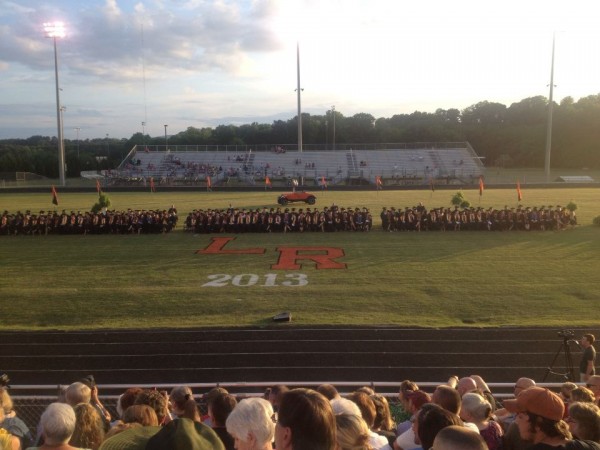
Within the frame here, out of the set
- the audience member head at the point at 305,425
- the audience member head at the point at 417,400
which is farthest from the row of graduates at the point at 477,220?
the audience member head at the point at 305,425

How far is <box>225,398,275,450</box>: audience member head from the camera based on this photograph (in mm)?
2983

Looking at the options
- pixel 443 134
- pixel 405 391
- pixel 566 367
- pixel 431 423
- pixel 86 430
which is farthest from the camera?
pixel 443 134

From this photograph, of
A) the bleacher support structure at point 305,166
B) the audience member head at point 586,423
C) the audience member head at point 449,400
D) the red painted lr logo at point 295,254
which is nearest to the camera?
the audience member head at point 586,423

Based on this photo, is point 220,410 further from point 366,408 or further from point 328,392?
point 366,408

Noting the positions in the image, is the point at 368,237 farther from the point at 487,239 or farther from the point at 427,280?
the point at 427,280

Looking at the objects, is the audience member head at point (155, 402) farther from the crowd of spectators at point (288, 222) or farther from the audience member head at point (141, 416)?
the crowd of spectators at point (288, 222)

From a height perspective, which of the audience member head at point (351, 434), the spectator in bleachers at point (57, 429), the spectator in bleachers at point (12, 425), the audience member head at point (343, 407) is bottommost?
the spectator in bleachers at point (12, 425)

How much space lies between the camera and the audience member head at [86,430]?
13.2ft

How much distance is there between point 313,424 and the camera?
2.74m

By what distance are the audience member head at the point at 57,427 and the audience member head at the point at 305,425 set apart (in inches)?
67.0

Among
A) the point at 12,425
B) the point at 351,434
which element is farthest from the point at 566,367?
the point at 12,425

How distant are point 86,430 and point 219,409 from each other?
97 cm

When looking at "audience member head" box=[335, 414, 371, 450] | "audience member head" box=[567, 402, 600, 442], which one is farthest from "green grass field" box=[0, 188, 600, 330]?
"audience member head" box=[335, 414, 371, 450]

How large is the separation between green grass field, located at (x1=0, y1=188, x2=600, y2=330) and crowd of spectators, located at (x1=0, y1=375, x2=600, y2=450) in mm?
8920
